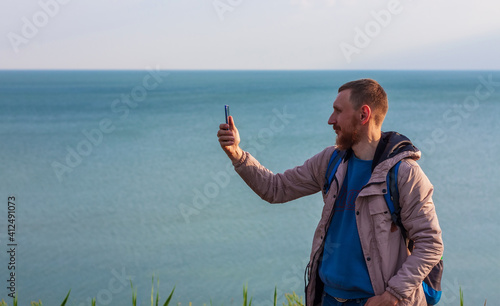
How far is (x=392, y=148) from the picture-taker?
7.98 ft

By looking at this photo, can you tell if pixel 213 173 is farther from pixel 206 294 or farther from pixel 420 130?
pixel 420 130

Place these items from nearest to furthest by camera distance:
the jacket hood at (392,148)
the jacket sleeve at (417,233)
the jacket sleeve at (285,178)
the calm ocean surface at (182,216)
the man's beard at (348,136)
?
the jacket sleeve at (417,233), the jacket hood at (392,148), the man's beard at (348,136), the jacket sleeve at (285,178), the calm ocean surface at (182,216)

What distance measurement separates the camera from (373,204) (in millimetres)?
2393

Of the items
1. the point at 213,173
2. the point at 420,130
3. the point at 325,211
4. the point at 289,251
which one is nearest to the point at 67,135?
the point at 213,173

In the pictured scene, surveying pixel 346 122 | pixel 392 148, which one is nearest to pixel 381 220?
pixel 392 148

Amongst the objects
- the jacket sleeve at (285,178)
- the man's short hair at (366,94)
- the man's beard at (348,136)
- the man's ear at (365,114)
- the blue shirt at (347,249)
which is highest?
the man's short hair at (366,94)

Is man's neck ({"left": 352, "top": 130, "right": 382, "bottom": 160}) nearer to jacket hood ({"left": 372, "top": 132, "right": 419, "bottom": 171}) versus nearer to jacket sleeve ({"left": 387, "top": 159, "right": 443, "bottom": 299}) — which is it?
jacket hood ({"left": 372, "top": 132, "right": 419, "bottom": 171})

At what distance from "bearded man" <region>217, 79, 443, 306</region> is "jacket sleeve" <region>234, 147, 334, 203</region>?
0.17ft

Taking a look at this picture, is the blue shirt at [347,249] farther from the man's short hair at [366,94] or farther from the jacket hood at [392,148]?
the man's short hair at [366,94]

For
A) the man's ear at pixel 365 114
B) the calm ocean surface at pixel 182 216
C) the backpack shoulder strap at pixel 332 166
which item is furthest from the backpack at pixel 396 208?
the calm ocean surface at pixel 182 216

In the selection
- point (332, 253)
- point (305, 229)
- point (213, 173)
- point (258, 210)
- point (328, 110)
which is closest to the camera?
point (332, 253)

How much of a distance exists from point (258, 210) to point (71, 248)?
13.4 ft

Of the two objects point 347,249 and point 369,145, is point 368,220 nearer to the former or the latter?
point 347,249

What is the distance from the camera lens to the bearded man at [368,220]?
7.66 feet
